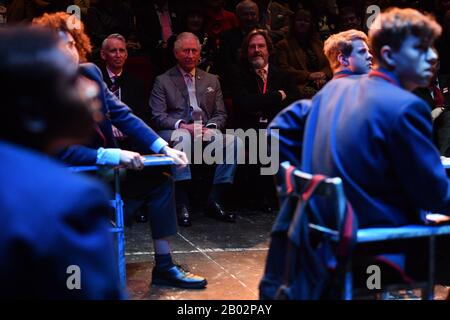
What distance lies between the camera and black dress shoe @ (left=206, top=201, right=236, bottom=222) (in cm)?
532

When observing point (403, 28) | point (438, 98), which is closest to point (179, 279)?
point (403, 28)

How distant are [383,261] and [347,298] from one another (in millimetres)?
185

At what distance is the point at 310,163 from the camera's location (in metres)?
2.57

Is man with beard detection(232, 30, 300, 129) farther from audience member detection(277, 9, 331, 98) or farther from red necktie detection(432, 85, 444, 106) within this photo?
red necktie detection(432, 85, 444, 106)

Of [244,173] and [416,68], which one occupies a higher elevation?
[416,68]

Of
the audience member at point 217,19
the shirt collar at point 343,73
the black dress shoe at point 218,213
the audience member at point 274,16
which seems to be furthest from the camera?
the audience member at point 274,16

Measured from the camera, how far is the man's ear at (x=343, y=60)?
3.16 meters

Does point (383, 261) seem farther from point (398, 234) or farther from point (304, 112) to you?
point (304, 112)

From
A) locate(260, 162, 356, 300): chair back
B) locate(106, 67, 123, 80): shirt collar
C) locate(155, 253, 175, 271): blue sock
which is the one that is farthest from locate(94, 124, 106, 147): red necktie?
locate(106, 67, 123, 80): shirt collar

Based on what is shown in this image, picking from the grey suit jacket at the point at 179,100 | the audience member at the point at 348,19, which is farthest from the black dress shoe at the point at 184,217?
the audience member at the point at 348,19

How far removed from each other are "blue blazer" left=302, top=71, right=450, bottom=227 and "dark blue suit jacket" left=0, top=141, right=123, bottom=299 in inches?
52.2

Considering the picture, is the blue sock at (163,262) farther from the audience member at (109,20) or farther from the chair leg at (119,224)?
the audience member at (109,20)
